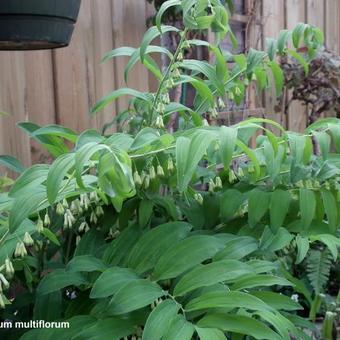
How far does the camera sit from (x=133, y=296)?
3.54 ft

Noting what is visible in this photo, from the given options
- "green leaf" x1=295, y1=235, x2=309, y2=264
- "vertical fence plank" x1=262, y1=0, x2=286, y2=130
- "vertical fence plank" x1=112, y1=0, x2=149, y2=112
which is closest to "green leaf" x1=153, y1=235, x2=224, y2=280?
"green leaf" x1=295, y1=235, x2=309, y2=264

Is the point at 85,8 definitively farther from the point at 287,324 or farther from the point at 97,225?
the point at 287,324

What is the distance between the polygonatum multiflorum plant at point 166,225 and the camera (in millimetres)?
1056

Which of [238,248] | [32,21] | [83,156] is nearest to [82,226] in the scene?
[238,248]

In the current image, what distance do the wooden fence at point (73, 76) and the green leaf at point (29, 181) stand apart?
98 cm

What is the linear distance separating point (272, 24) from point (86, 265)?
3.15m

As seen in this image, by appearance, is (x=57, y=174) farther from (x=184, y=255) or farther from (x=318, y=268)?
(x=318, y=268)

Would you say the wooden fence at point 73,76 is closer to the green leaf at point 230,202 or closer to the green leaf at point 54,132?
the green leaf at point 54,132

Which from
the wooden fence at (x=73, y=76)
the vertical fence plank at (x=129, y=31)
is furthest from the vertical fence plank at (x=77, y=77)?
the vertical fence plank at (x=129, y=31)

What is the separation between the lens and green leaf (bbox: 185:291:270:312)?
1.04 metres

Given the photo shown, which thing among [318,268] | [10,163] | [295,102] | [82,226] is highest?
[10,163]

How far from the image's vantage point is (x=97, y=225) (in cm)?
145

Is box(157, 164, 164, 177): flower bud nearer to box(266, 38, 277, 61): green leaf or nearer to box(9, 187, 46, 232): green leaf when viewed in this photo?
box(9, 187, 46, 232): green leaf

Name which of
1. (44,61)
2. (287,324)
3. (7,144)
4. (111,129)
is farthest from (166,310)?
(111,129)
